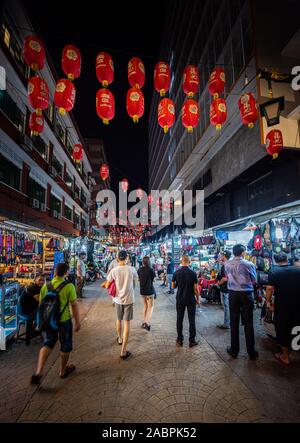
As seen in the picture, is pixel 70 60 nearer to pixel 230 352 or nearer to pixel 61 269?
pixel 61 269

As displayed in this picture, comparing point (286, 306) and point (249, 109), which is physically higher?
point (249, 109)

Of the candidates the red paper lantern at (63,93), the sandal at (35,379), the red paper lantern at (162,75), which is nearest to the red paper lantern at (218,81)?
the red paper lantern at (162,75)

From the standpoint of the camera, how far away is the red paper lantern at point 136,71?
6156 millimetres

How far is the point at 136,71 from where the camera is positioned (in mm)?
6188

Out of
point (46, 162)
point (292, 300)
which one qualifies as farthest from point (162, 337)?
point (46, 162)

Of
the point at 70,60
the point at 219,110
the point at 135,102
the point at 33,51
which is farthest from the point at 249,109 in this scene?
the point at 33,51

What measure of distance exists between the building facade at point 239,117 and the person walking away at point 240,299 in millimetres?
4470

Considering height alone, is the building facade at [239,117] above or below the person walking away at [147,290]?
above

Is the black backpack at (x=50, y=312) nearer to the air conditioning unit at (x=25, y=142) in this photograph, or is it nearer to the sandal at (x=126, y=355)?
the sandal at (x=126, y=355)

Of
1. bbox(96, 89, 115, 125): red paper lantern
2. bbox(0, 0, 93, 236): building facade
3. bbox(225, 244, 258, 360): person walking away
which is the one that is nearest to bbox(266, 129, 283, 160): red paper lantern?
bbox(225, 244, 258, 360): person walking away

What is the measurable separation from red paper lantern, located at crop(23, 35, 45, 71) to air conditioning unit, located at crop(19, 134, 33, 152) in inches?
258

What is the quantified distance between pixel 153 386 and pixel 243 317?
229 centimetres

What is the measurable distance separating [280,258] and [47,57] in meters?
16.3

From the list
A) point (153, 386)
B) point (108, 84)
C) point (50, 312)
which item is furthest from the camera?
point (108, 84)
